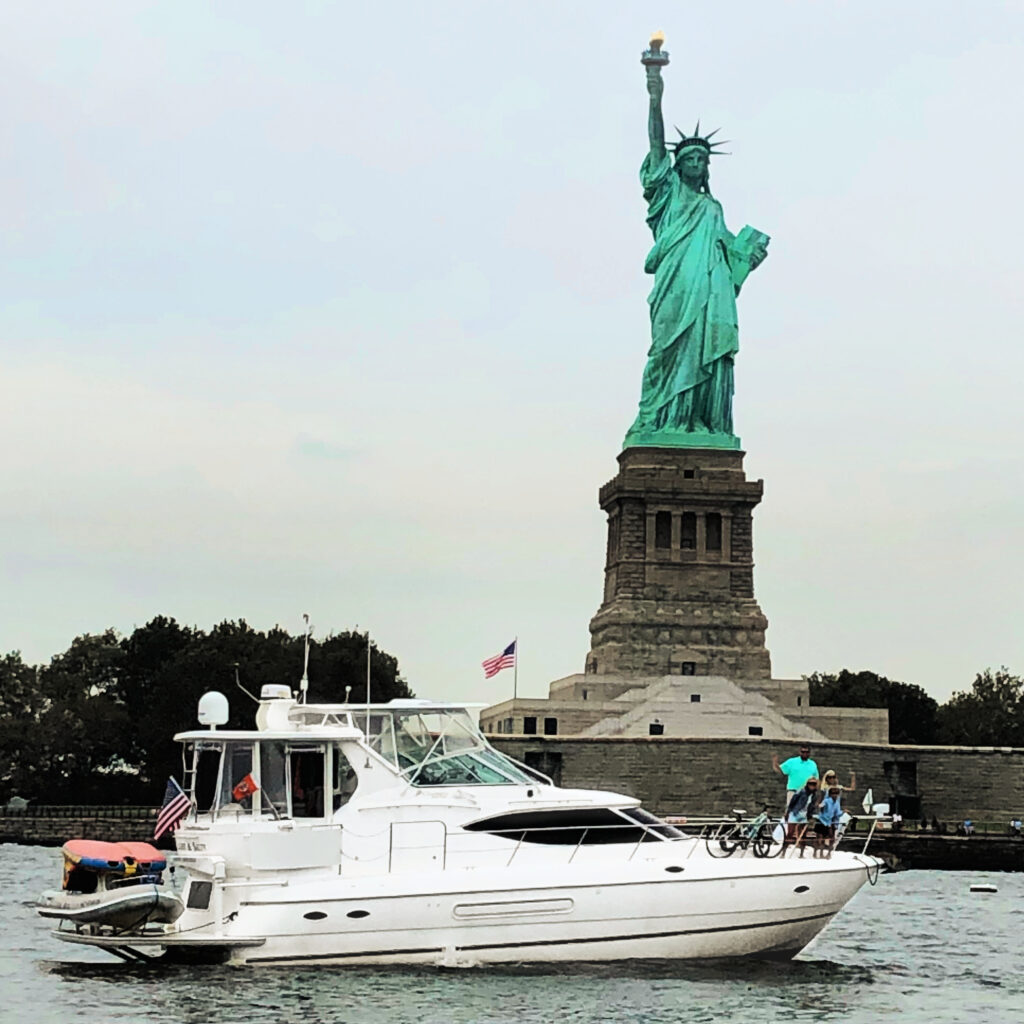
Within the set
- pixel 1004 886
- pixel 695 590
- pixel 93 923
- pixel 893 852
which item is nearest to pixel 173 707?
pixel 695 590

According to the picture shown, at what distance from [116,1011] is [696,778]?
53.5 metres

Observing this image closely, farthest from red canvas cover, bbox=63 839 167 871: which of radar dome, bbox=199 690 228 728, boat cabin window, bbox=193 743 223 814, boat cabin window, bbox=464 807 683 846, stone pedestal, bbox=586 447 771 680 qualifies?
stone pedestal, bbox=586 447 771 680

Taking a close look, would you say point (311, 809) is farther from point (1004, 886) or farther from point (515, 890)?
point (1004, 886)

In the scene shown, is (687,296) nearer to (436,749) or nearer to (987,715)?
(987,715)

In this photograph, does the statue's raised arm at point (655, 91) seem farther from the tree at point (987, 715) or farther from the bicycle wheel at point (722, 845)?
the bicycle wheel at point (722, 845)

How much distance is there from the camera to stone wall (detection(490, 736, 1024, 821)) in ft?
255

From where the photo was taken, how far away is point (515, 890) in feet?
91.0

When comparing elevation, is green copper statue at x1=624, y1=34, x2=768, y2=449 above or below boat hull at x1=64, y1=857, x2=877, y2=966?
above

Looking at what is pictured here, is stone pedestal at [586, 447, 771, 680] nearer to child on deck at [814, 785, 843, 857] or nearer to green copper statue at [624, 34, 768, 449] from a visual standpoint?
green copper statue at [624, 34, 768, 449]

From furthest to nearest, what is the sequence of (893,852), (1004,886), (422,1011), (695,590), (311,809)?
1. (695,590)
2. (893,852)
3. (1004,886)
4. (311,809)
5. (422,1011)

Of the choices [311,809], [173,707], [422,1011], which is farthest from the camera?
[173,707]

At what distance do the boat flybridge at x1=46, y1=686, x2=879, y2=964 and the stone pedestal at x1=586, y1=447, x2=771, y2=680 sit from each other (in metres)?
57.6

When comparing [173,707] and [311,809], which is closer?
[311,809]

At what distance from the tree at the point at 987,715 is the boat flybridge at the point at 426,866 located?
87038 millimetres
